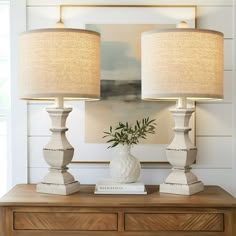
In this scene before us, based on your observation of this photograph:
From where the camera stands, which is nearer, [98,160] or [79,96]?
[79,96]

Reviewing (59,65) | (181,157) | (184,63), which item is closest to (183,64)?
(184,63)

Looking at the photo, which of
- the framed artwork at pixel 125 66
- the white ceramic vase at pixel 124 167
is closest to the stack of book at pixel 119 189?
the white ceramic vase at pixel 124 167

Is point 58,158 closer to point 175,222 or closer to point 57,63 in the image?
→ point 57,63

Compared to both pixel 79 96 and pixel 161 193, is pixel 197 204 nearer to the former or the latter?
pixel 161 193

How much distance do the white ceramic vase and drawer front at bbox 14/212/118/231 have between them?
0.77ft

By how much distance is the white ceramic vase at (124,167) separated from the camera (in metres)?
1.91

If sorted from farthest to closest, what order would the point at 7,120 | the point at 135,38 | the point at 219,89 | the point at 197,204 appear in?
the point at 7,120, the point at 135,38, the point at 219,89, the point at 197,204

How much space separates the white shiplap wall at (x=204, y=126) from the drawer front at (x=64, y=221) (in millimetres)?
490

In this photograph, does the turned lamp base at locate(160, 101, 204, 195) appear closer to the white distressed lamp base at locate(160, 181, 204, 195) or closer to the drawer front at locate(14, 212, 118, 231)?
the white distressed lamp base at locate(160, 181, 204, 195)

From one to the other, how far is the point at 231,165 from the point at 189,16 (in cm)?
81

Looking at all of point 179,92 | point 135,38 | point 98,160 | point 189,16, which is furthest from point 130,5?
point 98,160

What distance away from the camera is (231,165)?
219cm

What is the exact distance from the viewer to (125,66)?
2.17 meters

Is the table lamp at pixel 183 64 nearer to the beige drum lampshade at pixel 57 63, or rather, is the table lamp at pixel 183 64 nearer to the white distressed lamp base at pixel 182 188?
the white distressed lamp base at pixel 182 188
